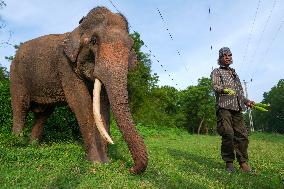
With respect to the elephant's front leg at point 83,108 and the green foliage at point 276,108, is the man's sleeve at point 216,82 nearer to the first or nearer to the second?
the elephant's front leg at point 83,108

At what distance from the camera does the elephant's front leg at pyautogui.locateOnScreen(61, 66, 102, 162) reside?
823 centimetres

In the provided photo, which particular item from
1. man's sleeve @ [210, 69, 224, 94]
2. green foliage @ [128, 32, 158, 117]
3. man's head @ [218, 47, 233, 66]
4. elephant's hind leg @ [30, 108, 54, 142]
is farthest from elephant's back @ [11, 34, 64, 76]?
green foliage @ [128, 32, 158, 117]

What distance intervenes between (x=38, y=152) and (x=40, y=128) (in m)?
3.04

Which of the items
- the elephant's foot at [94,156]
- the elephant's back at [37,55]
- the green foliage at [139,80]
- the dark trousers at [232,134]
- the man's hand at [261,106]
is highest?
the green foliage at [139,80]

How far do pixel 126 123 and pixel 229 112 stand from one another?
3039 mm

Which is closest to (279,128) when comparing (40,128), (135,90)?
(135,90)

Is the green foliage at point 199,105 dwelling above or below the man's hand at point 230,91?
above

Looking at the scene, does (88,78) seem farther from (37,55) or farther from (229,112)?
(229,112)

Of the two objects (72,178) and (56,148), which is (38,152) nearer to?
(56,148)

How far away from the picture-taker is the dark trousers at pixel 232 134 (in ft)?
28.4

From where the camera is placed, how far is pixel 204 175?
24.3ft

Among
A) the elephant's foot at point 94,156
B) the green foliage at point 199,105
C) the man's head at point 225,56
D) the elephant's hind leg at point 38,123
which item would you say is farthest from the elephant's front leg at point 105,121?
the green foliage at point 199,105

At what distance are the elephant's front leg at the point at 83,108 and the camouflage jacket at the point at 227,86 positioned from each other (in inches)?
103

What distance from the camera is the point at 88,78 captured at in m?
8.38
